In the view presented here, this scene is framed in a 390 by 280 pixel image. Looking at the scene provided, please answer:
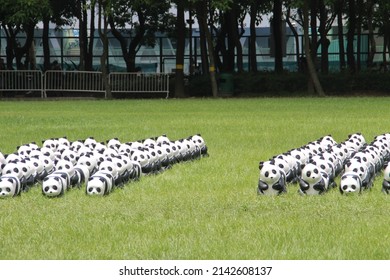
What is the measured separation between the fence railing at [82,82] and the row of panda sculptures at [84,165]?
104 feet

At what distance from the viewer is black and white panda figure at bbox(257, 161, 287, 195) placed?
31.8ft

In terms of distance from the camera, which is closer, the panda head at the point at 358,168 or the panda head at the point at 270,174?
the panda head at the point at 270,174

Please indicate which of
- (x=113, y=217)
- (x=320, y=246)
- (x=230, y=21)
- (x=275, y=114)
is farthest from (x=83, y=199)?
(x=230, y=21)

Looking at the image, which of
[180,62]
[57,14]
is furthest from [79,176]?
[57,14]

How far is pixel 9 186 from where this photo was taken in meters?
9.82

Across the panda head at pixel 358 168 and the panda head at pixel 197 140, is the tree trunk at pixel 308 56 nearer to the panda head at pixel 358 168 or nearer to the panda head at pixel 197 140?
the panda head at pixel 197 140

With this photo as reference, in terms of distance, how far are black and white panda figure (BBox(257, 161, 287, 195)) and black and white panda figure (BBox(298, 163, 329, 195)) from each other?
0.64 ft

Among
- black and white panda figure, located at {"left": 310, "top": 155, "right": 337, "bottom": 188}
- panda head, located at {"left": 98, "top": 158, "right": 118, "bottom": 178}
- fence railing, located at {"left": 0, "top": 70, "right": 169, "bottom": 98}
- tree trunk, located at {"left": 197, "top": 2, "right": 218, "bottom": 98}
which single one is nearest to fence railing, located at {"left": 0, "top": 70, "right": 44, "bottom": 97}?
fence railing, located at {"left": 0, "top": 70, "right": 169, "bottom": 98}

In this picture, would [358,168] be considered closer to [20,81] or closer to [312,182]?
[312,182]

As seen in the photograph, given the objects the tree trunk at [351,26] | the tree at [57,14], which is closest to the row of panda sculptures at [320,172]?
the tree trunk at [351,26]

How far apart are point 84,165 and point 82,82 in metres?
→ 34.4

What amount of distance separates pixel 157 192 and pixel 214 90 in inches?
1266

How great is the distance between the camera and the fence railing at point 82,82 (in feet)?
147

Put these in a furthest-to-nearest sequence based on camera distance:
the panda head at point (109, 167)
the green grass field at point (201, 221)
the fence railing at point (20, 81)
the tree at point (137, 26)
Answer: the tree at point (137, 26)
the fence railing at point (20, 81)
the panda head at point (109, 167)
the green grass field at point (201, 221)
